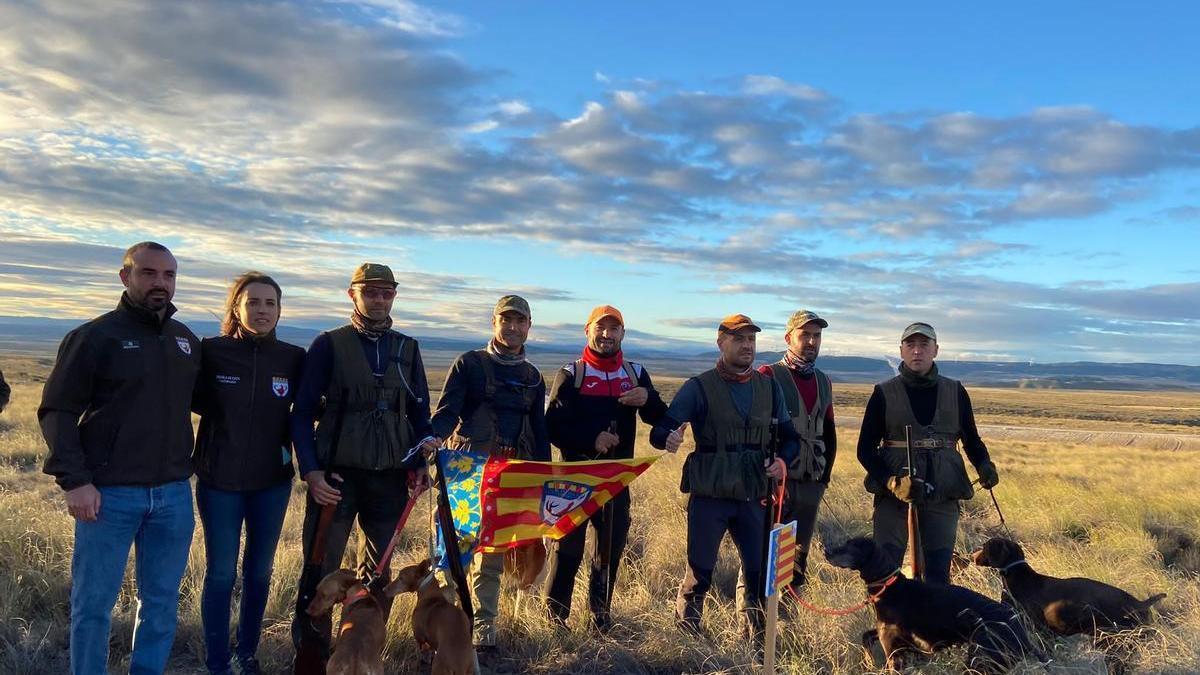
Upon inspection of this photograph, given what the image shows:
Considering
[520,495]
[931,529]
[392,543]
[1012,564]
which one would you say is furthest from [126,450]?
[1012,564]

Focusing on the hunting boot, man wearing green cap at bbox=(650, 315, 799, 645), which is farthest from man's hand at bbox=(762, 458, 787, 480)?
the hunting boot

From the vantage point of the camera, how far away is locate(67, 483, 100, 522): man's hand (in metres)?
4.00

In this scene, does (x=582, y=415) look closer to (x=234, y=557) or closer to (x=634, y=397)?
(x=634, y=397)

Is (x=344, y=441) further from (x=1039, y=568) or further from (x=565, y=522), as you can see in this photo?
(x=1039, y=568)

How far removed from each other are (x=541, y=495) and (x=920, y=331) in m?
3.13

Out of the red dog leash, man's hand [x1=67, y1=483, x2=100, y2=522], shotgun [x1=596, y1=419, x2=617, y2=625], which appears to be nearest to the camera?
man's hand [x1=67, y1=483, x2=100, y2=522]

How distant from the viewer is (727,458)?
5.67 metres

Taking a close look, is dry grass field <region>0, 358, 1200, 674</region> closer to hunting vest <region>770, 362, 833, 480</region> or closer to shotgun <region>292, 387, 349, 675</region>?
shotgun <region>292, 387, 349, 675</region>

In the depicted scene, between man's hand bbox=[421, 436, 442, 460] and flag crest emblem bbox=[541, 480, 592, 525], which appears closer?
man's hand bbox=[421, 436, 442, 460]

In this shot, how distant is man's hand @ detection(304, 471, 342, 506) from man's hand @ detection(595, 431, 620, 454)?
188 cm

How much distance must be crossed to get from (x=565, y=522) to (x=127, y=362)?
2915mm

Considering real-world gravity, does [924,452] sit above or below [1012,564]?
above

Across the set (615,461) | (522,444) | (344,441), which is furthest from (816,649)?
(344,441)

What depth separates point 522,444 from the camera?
19.2 feet
